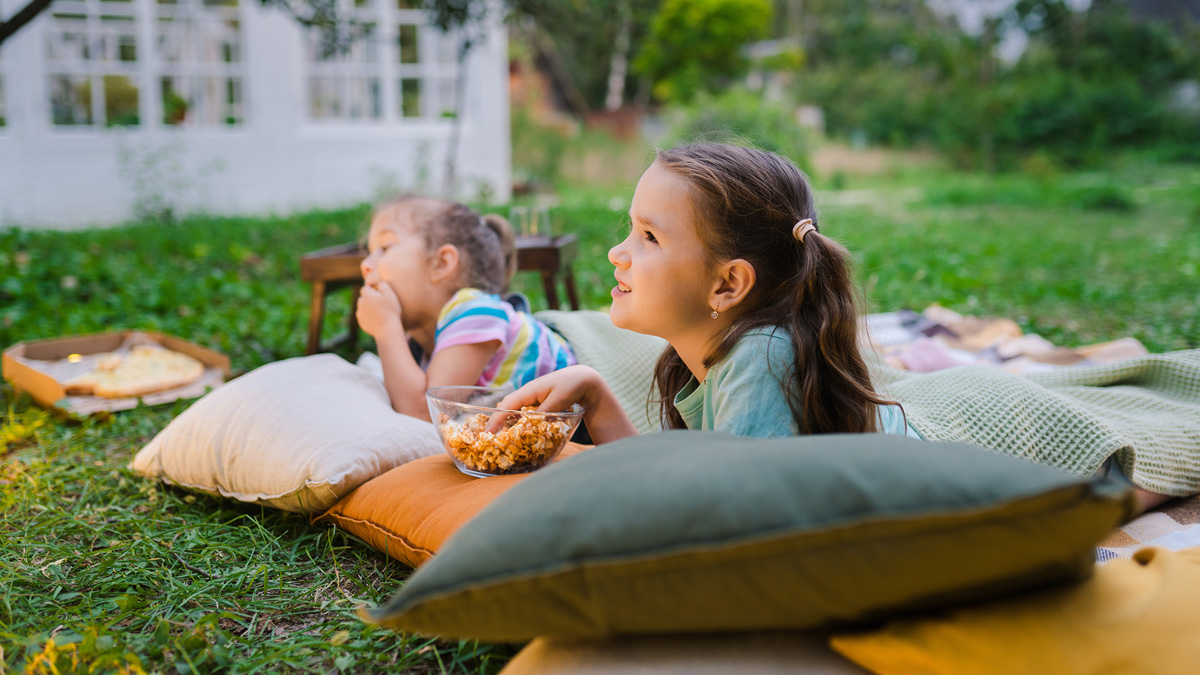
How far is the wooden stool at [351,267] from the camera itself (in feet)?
10.6

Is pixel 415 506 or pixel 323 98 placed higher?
pixel 323 98

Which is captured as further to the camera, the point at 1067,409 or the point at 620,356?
the point at 620,356

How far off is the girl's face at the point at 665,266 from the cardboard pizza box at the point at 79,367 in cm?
201

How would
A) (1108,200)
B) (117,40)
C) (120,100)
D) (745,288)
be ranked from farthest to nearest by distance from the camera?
(1108,200)
(120,100)
(117,40)
(745,288)

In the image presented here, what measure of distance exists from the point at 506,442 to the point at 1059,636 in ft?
3.54

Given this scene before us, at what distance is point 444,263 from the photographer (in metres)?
2.56

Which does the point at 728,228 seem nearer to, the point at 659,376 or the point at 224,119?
the point at 659,376

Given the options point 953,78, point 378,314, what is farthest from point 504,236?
point 953,78

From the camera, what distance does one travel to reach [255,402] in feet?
6.86

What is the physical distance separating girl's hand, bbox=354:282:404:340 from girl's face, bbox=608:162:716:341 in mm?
961

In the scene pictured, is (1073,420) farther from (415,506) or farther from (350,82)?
(350,82)

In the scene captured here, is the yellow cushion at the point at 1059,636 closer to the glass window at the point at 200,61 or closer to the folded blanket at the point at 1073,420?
the folded blanket at the point at 1073,420

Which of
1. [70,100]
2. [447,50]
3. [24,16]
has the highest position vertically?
[447,50]

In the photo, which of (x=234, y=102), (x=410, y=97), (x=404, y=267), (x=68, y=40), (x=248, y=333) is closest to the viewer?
(x=404, y=267)
